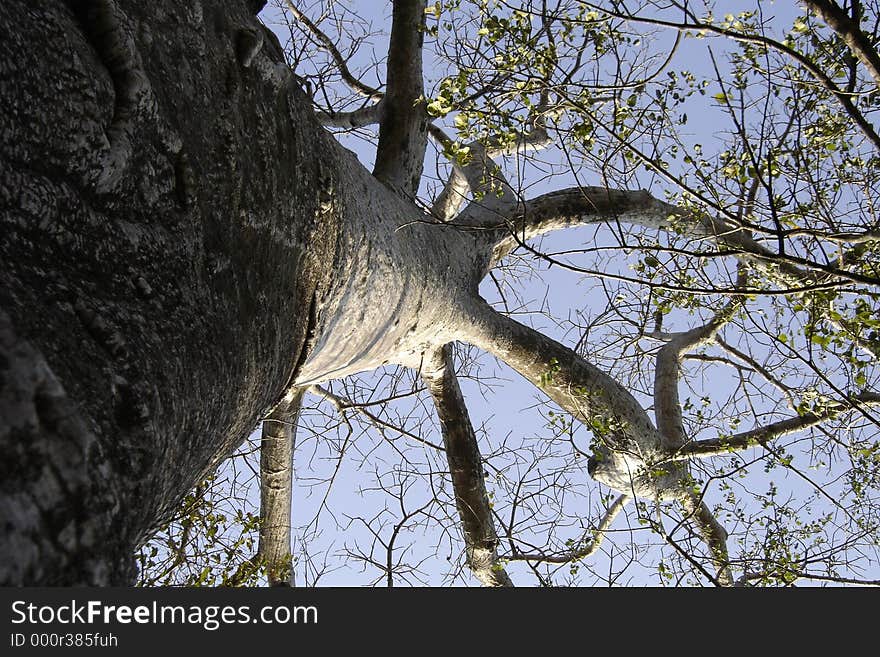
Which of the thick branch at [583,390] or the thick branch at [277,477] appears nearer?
the thick branch at [583,390]

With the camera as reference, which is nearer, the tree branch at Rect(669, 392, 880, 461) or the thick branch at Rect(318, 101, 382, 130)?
the tree branch at Rect(669, 392, 880, 461)

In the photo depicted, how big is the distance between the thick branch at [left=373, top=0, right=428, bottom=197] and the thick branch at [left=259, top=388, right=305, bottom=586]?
1.65m

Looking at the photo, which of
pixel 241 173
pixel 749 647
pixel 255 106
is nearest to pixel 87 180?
pixel 241 173

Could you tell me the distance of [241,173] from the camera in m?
1.40

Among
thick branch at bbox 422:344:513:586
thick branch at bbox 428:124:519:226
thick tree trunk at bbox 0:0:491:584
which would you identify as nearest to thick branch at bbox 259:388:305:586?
A: thick branch at bbox 422:344:513:586

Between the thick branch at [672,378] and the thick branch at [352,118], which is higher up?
the thick branch at [352,118]

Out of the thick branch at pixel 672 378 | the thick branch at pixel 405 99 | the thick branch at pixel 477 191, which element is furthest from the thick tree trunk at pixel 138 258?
the thick branch at pixel 672 378

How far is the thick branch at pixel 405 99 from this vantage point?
11.3ft

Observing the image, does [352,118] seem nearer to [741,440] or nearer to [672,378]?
[672,378]

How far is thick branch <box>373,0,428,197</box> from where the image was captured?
3443mm

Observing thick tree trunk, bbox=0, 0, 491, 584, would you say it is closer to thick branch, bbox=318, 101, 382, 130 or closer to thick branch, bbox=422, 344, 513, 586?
thick branch, bbox=422, 344, 513, 586

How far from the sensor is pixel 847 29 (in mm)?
1653

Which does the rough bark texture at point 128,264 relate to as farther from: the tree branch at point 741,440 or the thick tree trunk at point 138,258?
the tree branch at point 741,440

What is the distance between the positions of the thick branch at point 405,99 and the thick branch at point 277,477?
165 centimetres
